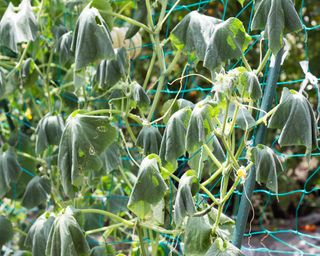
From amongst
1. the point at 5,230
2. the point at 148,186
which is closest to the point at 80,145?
the point at 148,186

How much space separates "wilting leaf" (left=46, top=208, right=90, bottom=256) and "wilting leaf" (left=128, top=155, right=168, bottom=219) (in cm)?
19

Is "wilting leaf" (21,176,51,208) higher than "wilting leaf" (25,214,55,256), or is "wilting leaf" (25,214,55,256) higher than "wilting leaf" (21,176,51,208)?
"wilting leaf" (25,214,55,256)

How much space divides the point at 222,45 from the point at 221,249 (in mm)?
468

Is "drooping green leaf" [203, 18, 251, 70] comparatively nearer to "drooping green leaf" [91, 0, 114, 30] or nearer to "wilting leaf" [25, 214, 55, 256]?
"drooping green leaf" [91, 0, 114, 30]

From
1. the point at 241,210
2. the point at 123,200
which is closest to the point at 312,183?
the point at 123,200

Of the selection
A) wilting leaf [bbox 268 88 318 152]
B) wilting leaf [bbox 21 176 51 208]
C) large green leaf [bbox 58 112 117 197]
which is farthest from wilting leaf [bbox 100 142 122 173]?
wilting leaf [bbox 268 88 318 152]

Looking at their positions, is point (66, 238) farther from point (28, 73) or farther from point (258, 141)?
point (28, 73)

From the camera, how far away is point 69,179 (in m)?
1.83

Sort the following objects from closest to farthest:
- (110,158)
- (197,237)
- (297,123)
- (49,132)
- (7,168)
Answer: (297,123) → (197,237) → (110,158) → (49,132) → (7,168)

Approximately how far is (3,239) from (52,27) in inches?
29.8

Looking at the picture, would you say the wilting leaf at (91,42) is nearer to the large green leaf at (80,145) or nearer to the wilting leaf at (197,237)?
the large green leaf at (80,145)

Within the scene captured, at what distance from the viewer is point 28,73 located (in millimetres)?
2490

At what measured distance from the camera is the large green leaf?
1771mm

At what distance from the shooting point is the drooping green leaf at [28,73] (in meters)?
2.46
